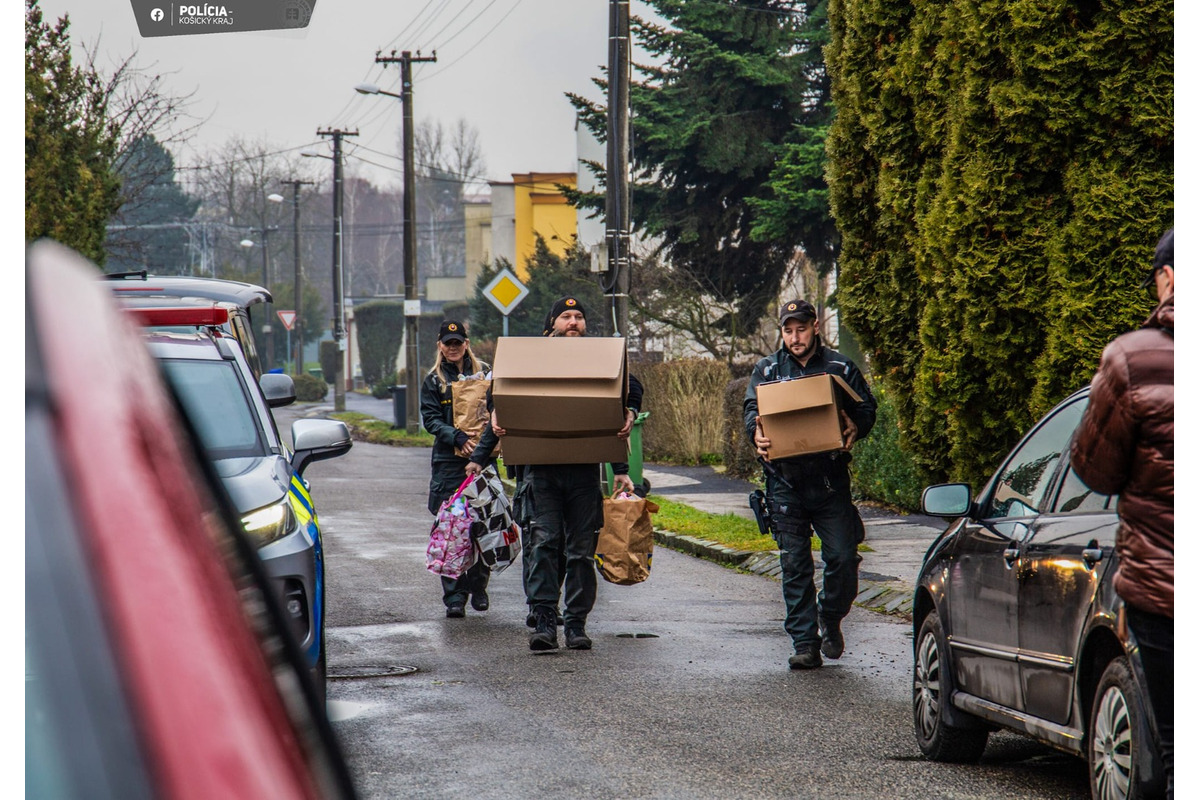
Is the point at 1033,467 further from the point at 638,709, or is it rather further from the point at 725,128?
the point at 725,128

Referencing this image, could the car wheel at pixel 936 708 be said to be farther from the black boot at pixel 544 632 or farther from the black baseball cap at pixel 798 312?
the black boot at pixel 544 632

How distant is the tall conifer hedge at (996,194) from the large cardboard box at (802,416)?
1398 mm

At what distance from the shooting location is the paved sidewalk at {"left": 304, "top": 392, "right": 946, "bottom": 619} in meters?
10.5

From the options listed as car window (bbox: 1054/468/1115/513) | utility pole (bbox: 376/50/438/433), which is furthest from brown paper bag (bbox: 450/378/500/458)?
utility pole (bbox: 376/50/438/433)

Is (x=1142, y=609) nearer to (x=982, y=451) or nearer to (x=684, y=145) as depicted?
(x=982, y=451)

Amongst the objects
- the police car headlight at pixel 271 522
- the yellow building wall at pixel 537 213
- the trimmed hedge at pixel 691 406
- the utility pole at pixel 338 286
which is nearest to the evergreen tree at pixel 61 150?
the trimmed hedge at pixel 691 406

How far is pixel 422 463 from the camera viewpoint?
2591 centimetres

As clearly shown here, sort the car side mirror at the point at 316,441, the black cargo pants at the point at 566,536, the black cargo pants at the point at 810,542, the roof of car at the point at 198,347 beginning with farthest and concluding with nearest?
the black cargo pants at the point at 566,536, the black cargo pants at the point at 810,542, the car side mirror at the point at 316,441, the roof of car at the point at 198,347

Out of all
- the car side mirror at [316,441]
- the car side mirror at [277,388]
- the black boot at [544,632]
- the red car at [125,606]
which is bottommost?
the black boot at [544,632]

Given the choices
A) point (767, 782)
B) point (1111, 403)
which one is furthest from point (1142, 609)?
point (767, 782)

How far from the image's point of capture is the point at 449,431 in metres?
9.95

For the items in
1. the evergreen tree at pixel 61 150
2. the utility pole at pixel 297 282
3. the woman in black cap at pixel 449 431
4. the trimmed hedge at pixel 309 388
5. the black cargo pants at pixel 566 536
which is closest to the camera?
the black cargo pants at pixel 566 536

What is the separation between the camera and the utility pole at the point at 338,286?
49.5 meters

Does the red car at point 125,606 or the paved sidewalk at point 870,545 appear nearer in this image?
the red car at point 125,606
